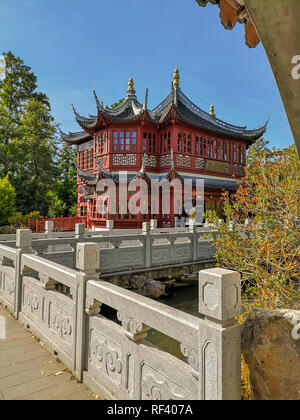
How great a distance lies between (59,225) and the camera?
16891mm

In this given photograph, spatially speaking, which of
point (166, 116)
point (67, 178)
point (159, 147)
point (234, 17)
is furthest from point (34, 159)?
point (234, 17)

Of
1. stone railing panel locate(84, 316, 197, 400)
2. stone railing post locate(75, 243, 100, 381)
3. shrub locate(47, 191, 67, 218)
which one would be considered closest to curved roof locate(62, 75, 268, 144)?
shrub locate(47, 191, 67, 218)

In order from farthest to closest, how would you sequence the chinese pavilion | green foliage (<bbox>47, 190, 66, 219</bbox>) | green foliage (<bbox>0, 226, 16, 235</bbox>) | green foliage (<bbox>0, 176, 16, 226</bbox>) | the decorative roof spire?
green foliage (<bbox>47, 190, 66, 219</bbox>) → the decorative roof spire → green foliage (<bbox>0, 176, 16, 226</bbox>) → the chinese pavilion → green foliage (<bbox>0, 226, 16, 235</bbox>)

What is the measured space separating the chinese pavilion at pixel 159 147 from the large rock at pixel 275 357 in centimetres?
1240

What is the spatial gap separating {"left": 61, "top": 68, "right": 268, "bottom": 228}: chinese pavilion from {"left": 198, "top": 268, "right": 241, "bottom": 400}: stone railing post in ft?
41.3

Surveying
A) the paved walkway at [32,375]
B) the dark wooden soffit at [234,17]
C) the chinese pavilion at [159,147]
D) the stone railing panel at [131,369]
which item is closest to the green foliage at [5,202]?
the chinese pavilion at [159,147]

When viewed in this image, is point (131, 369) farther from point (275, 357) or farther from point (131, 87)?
point (131, 87)

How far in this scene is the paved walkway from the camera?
246 cm

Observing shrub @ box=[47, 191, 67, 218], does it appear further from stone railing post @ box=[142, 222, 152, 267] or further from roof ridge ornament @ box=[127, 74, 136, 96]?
stone railing post @ box=[142, 222, 152, 267]

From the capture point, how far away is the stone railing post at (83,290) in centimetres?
266

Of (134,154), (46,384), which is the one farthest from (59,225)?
(46,384)

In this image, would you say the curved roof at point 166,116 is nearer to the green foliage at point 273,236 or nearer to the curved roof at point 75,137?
the curved roof at point 75,137

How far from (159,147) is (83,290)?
1440 cm

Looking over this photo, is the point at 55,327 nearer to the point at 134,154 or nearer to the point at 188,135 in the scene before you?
the point at 134,154
